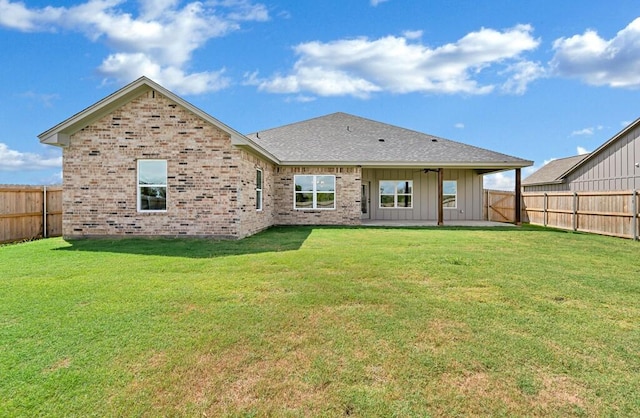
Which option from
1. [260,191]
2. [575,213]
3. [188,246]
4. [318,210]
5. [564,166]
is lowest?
[188,246]

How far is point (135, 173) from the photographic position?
461 inches

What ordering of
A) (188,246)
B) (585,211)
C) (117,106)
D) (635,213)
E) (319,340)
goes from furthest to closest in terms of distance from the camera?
(585,211) < (635,213) < (117,106) < (188,246) < (319,340)

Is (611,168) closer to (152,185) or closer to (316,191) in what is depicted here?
(316,191)

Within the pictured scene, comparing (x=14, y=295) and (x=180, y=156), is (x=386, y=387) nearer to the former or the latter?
(x=14, y=295)

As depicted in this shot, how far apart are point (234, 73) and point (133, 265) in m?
9.24

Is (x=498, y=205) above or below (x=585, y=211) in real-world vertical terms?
above

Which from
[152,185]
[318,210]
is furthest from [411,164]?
[152,185]

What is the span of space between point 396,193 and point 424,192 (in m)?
1.51

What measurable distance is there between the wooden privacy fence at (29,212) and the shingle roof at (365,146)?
29.7 ft

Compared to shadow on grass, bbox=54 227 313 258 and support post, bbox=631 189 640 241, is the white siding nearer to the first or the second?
support post, bbox=631 189 640 241

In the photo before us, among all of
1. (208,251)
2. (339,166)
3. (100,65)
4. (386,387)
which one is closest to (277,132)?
(339,166)

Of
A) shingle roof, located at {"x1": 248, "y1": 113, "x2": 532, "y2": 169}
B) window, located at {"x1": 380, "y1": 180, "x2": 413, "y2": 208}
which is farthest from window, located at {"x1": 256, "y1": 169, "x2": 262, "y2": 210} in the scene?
window, located at {"x1": 380, "y1": 180, "x2": 413, "y2": 208}

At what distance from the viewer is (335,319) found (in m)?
4.35

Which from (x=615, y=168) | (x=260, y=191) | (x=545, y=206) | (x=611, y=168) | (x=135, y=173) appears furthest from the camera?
(x=611, y=168)
